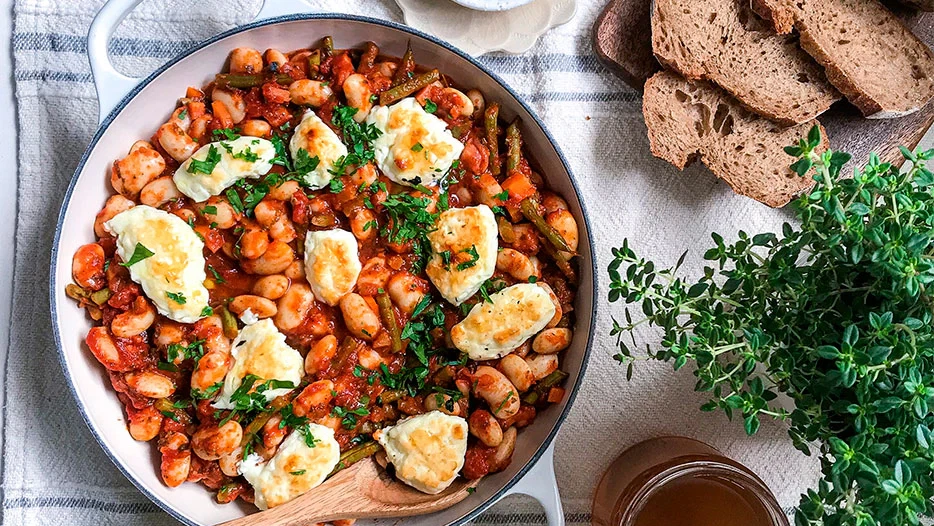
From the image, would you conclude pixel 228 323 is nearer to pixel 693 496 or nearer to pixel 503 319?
pixel 503 319

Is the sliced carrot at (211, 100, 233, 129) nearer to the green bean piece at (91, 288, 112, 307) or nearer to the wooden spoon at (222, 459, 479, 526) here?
the green bean piece at (91, 288, 112, 307)

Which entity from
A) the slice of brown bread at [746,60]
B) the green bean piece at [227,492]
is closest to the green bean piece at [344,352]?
the green bean piece at [227,492]

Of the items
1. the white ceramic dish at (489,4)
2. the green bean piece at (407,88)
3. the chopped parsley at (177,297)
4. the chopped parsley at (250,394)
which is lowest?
the chopped parsley at (250,394)

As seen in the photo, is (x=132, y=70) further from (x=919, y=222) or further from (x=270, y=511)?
(x=919, y=222)

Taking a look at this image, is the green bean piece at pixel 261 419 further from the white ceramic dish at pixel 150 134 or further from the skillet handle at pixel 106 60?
the skillet handle at pixel 106 60

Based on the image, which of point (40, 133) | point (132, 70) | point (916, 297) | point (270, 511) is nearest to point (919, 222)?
point (916, 297)

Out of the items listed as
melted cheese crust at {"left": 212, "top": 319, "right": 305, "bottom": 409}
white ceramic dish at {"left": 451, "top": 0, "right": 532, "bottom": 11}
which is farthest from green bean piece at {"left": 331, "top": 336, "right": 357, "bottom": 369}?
white ceramic dish at {"left": 451, "top": 0, "right": 532, "bottom": 11}
